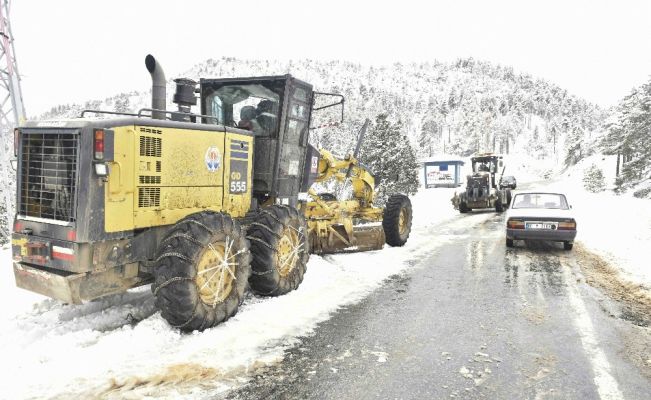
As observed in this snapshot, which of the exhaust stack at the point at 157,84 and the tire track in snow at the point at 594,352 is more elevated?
the exhaust stack at the point at 157,84

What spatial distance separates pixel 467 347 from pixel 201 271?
296 cm

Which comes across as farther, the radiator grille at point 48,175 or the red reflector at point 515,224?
the red reflector at point 515,224

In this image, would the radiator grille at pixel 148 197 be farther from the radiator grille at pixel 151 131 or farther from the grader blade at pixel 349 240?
the grader blade at pixel 349 240

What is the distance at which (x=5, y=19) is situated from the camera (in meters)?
14.4

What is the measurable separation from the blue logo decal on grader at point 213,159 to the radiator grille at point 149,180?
73 centimetres

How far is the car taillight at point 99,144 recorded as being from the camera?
14.2 ft

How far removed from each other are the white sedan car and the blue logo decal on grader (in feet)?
26.2

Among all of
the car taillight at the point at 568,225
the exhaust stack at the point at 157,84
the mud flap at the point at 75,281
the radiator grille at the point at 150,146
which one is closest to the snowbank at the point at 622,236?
the car taillight at the point at 568,225

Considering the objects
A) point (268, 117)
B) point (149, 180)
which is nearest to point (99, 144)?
point (149, 180)

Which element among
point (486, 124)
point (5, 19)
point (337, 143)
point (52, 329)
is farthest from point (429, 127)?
point (52, 329)

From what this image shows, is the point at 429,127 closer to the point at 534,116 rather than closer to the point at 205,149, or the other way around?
the point at 534,116

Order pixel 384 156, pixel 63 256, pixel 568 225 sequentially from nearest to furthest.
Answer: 1. pixel 63 256
2. pixel 568 225
3. pixel 384 156

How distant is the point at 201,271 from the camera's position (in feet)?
15.8

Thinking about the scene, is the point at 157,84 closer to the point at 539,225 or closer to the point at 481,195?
the point at 539,225
